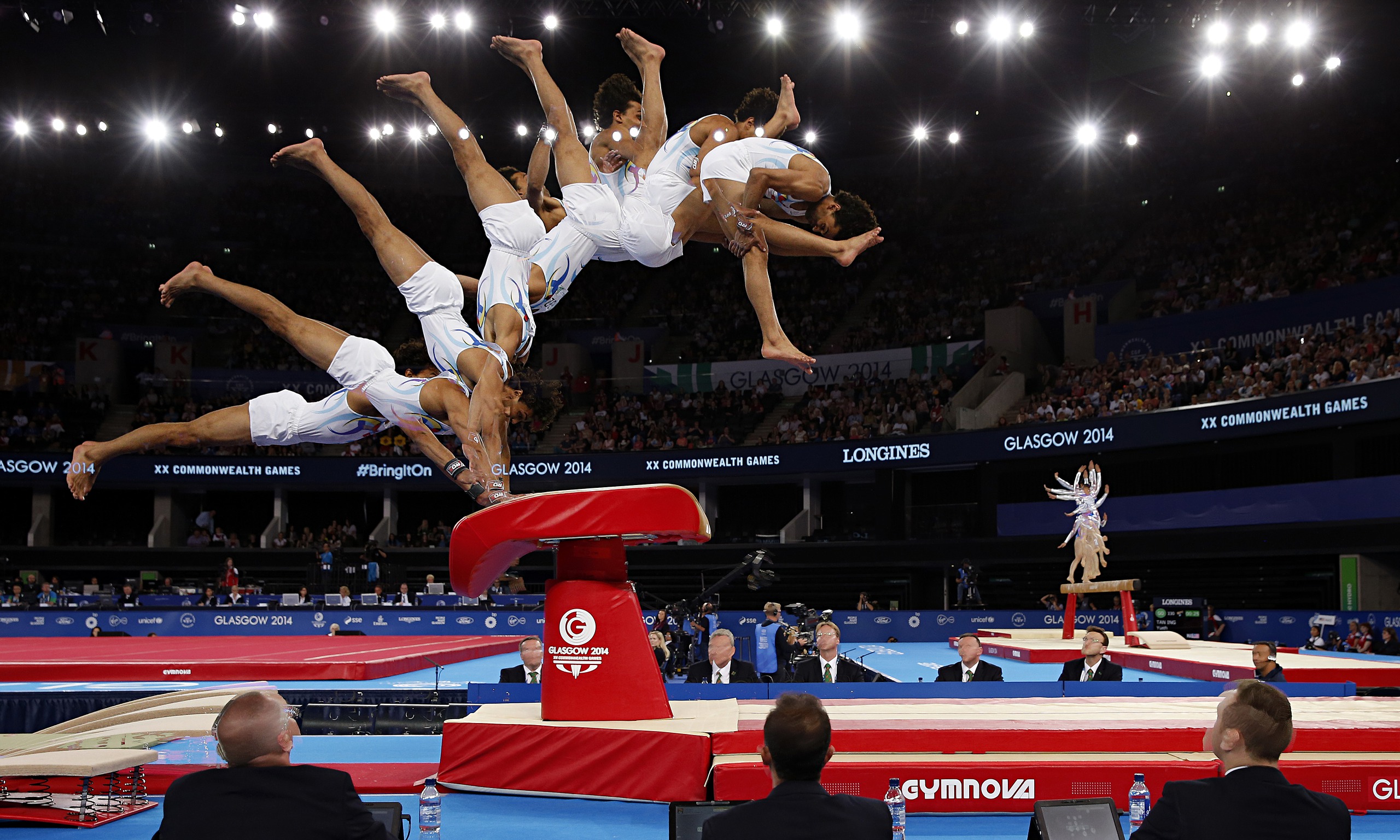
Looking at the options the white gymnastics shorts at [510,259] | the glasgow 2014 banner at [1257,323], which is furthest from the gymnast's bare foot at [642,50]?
the glasgow 2014 banner at [1257,323]

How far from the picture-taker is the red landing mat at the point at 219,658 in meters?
12.0

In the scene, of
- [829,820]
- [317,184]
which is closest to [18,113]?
[317,184]

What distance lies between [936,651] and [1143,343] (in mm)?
14265

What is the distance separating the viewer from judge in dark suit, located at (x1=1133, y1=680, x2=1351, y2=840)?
2.94 meters

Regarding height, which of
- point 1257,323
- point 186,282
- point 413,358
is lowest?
point 413,358

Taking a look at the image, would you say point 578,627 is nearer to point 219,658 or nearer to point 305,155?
point 305,155

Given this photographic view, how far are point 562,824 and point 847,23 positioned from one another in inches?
770

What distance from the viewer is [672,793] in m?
5.79

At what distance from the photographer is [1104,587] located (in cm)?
1700

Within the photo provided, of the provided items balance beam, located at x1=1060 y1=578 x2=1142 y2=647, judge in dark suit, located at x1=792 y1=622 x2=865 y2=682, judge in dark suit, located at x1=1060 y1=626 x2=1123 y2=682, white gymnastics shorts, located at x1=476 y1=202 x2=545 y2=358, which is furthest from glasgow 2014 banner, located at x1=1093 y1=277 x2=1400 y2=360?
white gymnastics shorts, located at x1=476 y1=202 x2=545 y2=358

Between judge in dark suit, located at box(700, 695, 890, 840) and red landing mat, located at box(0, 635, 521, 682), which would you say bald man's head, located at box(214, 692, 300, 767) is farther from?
red landing mat, located at box(0, 635, 521, 682)

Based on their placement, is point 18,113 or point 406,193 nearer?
point 18,113

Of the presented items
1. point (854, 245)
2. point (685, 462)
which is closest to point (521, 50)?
point (854, 245)

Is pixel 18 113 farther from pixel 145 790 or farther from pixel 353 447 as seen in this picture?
pixel 145 790
